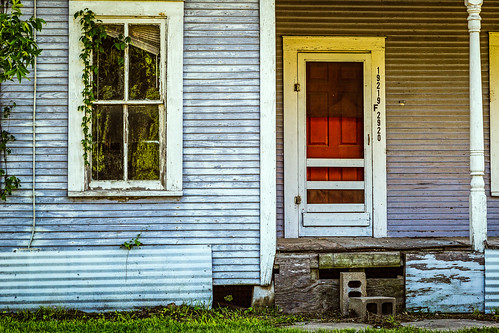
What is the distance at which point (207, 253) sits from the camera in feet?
21.9

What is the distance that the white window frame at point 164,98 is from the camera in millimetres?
6621

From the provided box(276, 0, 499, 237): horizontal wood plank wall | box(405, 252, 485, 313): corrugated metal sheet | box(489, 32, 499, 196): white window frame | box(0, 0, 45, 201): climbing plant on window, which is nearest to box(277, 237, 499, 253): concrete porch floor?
box(405, 252, 485, 313): corrugated metal sheet

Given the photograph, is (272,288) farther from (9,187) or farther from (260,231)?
(9,187)

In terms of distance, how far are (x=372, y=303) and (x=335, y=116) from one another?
259 cm

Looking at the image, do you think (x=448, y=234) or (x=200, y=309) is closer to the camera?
(x=200, y=309)

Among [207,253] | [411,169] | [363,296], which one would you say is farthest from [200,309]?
[411,169]

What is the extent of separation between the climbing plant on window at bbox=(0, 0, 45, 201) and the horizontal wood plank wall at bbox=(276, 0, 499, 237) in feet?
10.6

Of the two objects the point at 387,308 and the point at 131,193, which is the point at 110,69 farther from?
the point at 387,308

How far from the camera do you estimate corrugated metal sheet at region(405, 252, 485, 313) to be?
679cm

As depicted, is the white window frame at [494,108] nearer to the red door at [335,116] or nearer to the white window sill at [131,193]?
the red door at [335,116]

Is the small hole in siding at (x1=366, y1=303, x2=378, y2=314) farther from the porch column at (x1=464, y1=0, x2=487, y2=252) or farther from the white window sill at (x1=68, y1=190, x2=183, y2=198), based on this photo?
the white window sill at (x1=68, y1=190, x2=183, y2=198)

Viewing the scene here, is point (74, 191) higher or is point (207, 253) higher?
point (74, 191)

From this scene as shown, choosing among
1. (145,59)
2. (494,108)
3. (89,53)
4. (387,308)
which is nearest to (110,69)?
(89,53)

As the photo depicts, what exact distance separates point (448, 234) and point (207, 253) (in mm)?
3329
